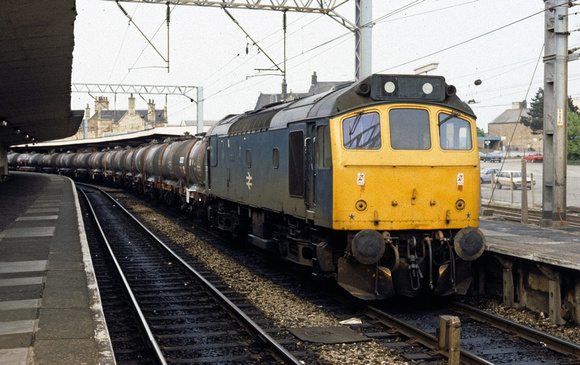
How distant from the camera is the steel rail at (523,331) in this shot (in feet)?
25.9

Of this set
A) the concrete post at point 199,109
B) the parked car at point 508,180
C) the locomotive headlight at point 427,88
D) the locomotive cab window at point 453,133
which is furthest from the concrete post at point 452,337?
the parked car at point 508,180

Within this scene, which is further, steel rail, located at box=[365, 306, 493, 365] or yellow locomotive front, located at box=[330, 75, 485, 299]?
yellow locomotive front, located at box=[330, 75, 485, 299]

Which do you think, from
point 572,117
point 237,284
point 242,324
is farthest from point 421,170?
point 572,117

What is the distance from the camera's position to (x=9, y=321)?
862 centimetres

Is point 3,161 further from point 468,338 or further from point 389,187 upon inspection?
point 468,338

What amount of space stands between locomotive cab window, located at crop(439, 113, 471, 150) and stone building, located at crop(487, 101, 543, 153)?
3245 inches

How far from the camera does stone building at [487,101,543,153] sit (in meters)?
92.3

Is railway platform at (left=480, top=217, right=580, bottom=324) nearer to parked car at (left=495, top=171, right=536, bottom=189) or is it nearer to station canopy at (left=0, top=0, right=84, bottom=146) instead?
station canopy at (left=0, top=0, right=84, bottom=146)

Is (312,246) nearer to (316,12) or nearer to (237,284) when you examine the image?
(237,284)

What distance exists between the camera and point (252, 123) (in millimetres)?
14812

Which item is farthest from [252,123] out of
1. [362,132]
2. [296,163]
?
[362,132]

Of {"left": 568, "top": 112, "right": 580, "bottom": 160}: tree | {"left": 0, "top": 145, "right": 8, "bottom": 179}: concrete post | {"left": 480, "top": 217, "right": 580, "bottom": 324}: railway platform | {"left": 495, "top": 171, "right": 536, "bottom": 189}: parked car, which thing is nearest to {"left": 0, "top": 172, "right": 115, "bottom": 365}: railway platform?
{"left": 480, "top": 217, "right": 580, "bottom": 324}: railway platform

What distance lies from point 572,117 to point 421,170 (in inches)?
2450

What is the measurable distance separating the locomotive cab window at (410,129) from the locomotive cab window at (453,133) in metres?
0.24
